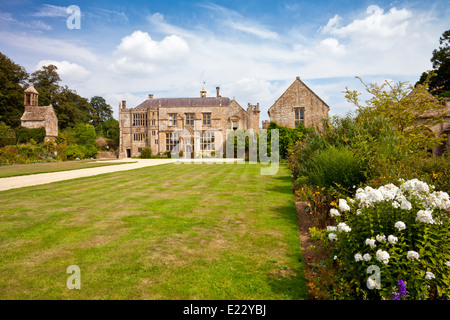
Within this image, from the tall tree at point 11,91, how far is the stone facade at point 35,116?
93.3 inches

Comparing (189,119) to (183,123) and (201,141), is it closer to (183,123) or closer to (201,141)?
(183,123)

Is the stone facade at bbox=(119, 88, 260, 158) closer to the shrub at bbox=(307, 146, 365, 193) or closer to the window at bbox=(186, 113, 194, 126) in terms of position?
the window at bbox=(186, 113, 194, 126)

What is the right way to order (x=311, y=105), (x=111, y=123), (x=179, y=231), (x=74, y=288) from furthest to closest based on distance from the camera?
(x=111, y=123)
(x=311, y=105)
(x=179, y=231)
(x=74, y=288)

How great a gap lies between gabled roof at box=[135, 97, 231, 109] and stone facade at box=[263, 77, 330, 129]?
58.2 ft

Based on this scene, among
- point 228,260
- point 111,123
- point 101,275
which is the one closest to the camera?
point 101,275

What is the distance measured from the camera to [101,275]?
→ 13.1 ft

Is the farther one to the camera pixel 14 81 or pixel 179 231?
pixel 14 81

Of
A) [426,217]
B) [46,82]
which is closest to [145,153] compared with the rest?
[46,82]

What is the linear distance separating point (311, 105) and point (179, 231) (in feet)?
88.0

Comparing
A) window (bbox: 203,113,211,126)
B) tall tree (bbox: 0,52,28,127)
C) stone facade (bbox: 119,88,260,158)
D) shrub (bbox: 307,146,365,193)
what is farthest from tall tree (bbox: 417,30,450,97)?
tall tree (bbox: 0,52,28,127)

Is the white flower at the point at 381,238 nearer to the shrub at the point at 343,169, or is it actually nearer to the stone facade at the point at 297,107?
the shrub at the point at 343,169

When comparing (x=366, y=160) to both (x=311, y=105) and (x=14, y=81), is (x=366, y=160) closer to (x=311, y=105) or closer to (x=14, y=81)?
(x=311, y=105)
